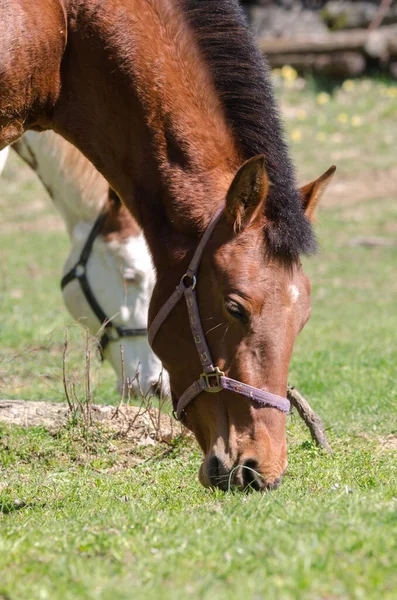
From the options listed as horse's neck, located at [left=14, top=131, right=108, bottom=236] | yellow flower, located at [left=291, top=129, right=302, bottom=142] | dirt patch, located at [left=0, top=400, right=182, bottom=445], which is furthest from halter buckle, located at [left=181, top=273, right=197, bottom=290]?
yellow flower, located at [left=291, top=129, right=302, bottom=142]

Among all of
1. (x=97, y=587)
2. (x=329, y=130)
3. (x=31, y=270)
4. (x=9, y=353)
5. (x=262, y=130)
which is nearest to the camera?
(x=97, y=587)

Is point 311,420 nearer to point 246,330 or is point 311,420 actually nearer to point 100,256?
point 246,330

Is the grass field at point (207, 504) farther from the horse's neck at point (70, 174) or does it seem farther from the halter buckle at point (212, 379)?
the horse's neck at point (70, 174)

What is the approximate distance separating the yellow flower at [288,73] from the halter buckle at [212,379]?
1557 cm

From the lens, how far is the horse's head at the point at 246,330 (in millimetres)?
3406

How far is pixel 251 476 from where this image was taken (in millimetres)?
3418

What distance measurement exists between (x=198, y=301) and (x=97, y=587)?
4.71ft

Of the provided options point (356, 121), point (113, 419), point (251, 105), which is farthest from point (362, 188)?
point (251, 105)

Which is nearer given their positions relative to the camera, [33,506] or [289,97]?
[33,506]

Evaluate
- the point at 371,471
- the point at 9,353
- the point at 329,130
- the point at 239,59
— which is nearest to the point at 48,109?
the point at 239,59

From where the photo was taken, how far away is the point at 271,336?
3414 mm

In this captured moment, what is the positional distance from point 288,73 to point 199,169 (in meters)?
15.2

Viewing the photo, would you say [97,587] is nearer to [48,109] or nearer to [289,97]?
[48,109]

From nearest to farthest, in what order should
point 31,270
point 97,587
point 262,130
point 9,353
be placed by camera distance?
1. point 97,587
2. point 262,130
3. point 9,353
4. point 31,270
